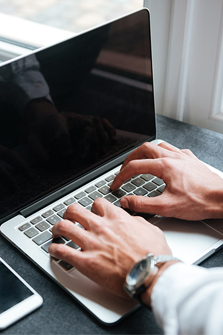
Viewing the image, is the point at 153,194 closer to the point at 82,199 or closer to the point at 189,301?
the point at 82,199

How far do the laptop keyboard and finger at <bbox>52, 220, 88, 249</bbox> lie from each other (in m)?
0.03

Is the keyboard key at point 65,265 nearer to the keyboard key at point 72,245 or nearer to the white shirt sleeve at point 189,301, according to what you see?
the keyboard key at point 72,245

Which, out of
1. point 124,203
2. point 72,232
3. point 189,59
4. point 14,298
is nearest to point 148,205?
point 124,203

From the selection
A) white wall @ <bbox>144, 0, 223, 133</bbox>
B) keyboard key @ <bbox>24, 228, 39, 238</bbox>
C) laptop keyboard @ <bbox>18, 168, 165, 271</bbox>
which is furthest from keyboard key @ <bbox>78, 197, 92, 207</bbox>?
white wall @ <bbox>144, 0, 223, 133</bbox>

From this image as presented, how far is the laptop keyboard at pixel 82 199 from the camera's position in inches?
24.0

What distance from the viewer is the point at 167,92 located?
988mm

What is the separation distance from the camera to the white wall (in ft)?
2.79

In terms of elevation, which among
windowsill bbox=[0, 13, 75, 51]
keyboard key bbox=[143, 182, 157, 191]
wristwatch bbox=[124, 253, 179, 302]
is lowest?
keyboard key bbox=[143, 182, 157, 191]

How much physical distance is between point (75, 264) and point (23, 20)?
944 mm

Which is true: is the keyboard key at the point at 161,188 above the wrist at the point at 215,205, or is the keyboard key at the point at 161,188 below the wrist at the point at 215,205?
below

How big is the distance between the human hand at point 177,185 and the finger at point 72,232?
11 cm

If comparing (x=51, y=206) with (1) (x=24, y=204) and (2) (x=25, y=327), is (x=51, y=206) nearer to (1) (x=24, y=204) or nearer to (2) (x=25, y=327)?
(1) (x=24, y=204)

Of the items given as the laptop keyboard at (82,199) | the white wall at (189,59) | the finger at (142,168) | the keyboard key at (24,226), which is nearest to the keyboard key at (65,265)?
the laptop keyboard at (82,199)

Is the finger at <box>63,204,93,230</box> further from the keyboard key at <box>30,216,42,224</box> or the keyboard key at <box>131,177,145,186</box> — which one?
the keyboard key at <box>131,177,145,186</box>
